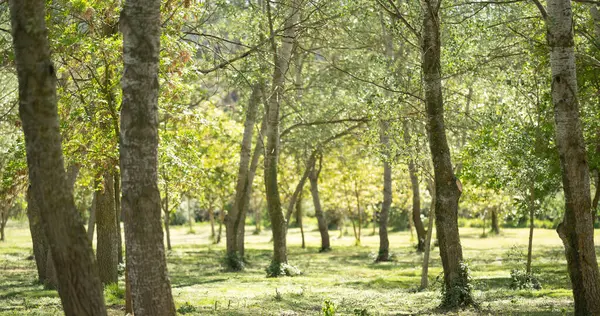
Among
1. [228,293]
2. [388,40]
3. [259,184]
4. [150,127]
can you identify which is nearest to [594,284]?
[150,127]

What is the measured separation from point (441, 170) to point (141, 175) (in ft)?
24.1

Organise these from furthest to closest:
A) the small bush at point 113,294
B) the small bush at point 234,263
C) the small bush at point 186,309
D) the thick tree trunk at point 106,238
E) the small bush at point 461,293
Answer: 1. the small bush at point 234,263
2. the thick tree trunk at point 106,238
3. the small bush at point 113,294
4. the small bush at point 461,293
5. the small bush at point 186,309

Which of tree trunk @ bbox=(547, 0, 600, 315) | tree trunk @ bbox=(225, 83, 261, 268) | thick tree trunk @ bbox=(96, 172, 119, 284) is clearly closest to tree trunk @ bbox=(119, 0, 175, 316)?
tree trunk @ bbox=(547, 0, 600, 315)

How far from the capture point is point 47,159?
22.8 feet

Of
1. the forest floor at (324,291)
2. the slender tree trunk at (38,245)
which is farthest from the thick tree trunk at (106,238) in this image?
the slender tree trunk at (38,245)

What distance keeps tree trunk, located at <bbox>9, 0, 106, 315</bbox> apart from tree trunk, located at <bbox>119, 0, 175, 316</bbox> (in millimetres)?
850

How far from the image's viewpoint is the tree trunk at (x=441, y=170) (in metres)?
13.8

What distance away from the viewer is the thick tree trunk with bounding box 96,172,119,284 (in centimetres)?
1725

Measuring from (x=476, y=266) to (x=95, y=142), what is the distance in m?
19.9

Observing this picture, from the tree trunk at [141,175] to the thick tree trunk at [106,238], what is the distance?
31.3ft

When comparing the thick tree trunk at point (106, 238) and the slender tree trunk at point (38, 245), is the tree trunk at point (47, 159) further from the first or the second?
the slender tree trunk at point (38, 245)

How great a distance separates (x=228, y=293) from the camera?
18250 mm

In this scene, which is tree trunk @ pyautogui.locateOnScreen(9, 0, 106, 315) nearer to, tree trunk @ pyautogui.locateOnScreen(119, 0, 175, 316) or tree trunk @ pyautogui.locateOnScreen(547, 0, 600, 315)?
tree trunk @ pyautogui.locateOnScreen(119, 0, 175, 316)

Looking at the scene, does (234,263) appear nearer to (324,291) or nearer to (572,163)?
(324,291)
